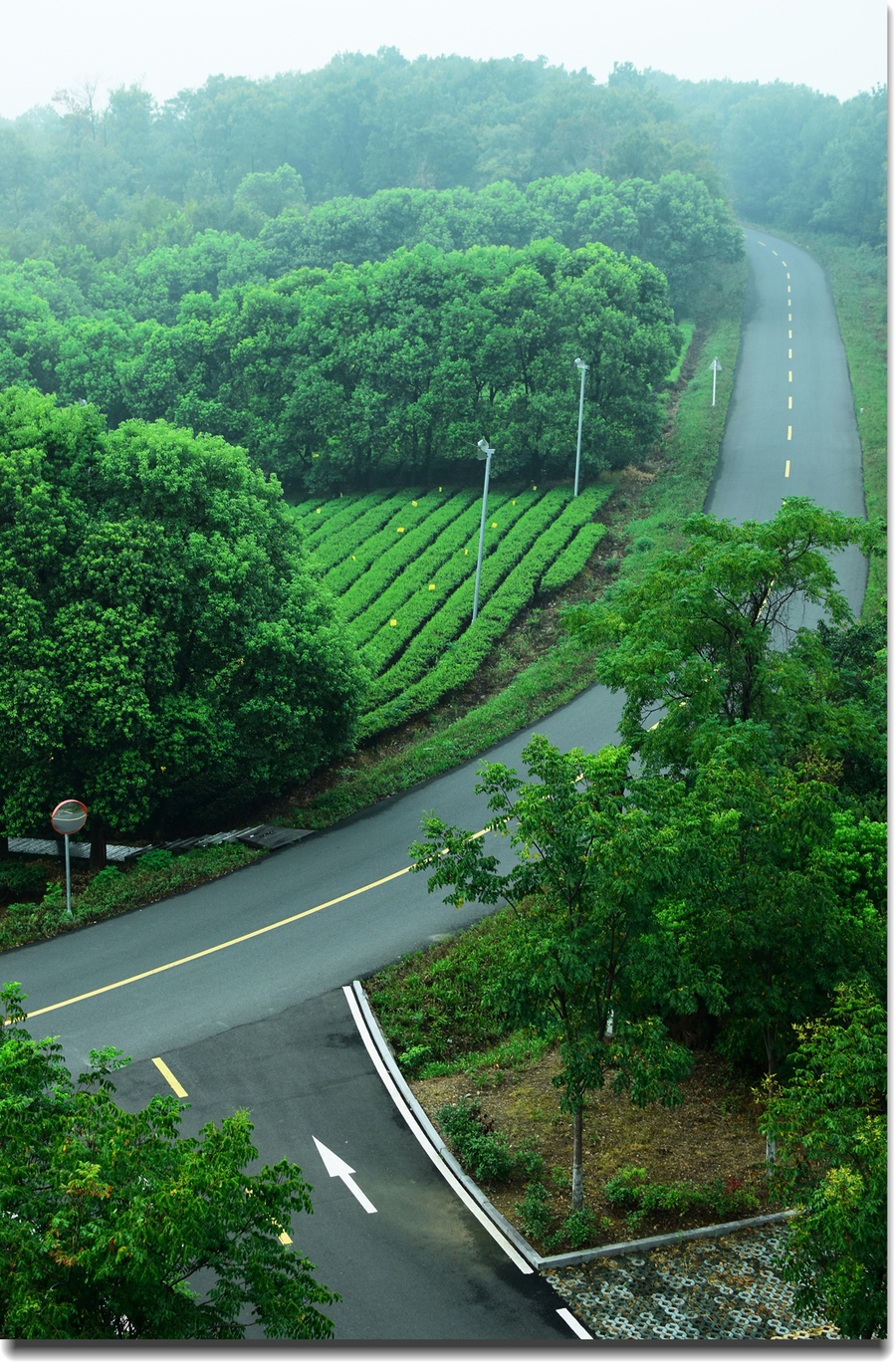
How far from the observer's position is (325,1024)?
55.2 ft

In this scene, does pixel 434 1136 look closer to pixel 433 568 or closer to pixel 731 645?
pixel 731 645

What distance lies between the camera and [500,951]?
17.4m

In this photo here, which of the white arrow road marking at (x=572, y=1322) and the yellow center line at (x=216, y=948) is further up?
the white arrow road marking at (x=572, y=1322)

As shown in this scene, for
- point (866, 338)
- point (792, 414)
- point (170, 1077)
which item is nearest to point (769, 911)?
point (170, 1077)

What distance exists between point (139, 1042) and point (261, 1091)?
235 cm

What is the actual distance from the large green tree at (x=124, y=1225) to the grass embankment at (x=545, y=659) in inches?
601

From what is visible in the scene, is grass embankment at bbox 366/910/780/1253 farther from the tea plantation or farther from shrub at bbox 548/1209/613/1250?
the tea plantation

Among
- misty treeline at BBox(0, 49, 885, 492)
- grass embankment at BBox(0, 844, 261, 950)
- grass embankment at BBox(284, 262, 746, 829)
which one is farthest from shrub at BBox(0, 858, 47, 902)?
misty treeline at BBox(0, 49, 885, 492)

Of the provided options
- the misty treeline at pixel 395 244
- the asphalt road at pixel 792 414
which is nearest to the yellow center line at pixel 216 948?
the asphalt road at pixel 792 414

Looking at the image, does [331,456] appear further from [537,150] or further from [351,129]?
[537,150]

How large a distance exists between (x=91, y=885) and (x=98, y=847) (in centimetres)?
174

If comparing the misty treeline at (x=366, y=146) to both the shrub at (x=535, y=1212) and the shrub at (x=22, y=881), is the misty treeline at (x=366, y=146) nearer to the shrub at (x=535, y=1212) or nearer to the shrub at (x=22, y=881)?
the shrub at (x=22, y=881)

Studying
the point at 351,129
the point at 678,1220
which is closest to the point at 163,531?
the point at 678,1220

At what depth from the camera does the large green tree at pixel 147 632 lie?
827 inches
